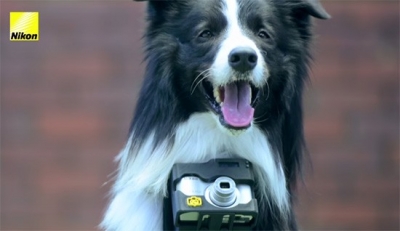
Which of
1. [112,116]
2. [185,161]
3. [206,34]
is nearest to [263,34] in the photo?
[206,34]

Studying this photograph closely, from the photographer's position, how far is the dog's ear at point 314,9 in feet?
12.6

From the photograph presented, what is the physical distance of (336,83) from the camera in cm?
730

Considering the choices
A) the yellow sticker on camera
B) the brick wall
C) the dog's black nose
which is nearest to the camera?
the yellow sticker on camera

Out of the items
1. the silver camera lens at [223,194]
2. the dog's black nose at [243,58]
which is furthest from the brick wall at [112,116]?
the silver camera lens at [223,194]

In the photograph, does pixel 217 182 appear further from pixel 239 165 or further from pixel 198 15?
pixel 198 15

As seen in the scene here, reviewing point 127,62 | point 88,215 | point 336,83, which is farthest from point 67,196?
point 336,83

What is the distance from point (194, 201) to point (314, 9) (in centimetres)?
92

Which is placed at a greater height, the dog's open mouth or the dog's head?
the dog's head

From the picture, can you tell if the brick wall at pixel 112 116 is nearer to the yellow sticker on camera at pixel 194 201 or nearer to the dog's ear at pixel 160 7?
the dog's ear at pixel 160 7

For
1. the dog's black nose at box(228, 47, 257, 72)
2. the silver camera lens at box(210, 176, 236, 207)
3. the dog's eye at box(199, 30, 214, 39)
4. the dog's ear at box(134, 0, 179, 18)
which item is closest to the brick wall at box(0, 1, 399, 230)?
the dog's ear at box(134, 0, 179, 18)

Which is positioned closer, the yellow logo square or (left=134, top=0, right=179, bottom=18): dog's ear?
(left=134, top=0, right=179, bottom=18): dog's ear

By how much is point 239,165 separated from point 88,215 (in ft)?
12.1

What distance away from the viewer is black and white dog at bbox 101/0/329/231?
3783mm

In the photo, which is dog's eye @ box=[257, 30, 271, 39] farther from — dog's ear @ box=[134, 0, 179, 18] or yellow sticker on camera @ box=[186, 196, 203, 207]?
yellow sticker on camera @ box=[186, 196, 203, 207]
